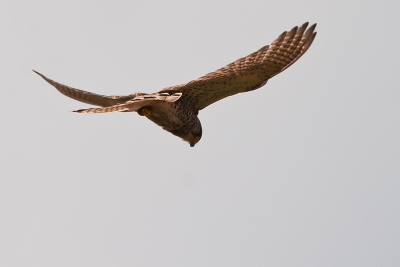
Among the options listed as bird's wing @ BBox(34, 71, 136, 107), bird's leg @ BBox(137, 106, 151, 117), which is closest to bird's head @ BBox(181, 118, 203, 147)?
bird's leg @ BBox(137, 106, 151, 117)

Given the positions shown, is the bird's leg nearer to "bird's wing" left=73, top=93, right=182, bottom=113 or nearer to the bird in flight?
the bird in flight

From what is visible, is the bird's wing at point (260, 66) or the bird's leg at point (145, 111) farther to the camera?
the bird's leg at point (145, 111)

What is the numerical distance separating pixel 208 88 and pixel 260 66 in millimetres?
998

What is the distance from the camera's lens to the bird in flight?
49.5ft

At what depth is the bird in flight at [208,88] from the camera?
15086 mm

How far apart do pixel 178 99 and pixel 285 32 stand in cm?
213

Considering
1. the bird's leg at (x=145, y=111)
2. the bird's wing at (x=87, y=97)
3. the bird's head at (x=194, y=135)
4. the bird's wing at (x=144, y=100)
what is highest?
the bird's wing at (x=87, y=97)

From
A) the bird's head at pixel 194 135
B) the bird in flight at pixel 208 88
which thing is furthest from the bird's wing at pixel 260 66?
the bird's head at pixel 194 135

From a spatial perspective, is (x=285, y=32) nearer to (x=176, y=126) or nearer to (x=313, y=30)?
(x=313, y=30)

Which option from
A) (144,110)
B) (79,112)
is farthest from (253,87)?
(79,112)

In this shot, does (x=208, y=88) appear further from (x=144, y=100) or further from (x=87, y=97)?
(x=87, y=97)

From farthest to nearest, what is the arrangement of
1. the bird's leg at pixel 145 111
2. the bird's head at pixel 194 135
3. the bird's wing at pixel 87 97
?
the bird's head at pixel 194 135 < the bird's wing at pixel 87 97 < the bird's leg at pixel 145 111

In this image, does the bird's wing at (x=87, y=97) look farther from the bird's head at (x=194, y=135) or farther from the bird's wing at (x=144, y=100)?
the bird's head at (x=194, y=135)

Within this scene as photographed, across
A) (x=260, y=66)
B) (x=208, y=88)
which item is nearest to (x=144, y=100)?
(x=208, y=88)
